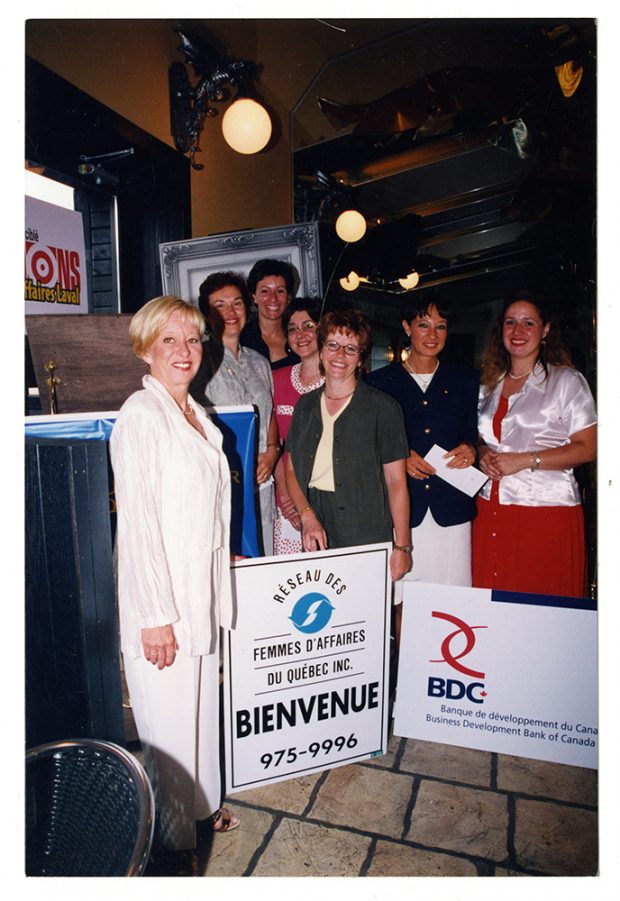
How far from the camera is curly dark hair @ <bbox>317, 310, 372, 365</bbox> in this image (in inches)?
85.8

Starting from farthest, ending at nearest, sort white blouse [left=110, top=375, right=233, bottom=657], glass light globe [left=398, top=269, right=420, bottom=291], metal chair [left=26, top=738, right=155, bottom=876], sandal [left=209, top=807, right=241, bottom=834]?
glass light globe [left=398, top=269, right=420, bottom=291]
sandal [left=209, top=807, right=241, bottom=834]
white blouse [left=110, top=375, right=233, bottom=657]
metal chair [left=26, top=738, right=155, bottom=876]

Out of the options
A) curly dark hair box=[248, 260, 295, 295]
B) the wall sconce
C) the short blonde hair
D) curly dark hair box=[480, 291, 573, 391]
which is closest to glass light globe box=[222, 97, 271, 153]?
the wall sconce

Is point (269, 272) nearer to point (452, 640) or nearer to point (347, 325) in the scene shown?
point (347, 325)

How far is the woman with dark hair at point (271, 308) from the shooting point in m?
2.59

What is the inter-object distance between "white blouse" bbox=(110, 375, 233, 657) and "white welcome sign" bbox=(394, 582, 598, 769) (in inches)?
39.5

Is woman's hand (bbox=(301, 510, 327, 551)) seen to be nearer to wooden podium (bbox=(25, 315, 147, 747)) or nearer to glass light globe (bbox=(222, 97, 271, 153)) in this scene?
wooden podium (bbox=(25, 315, 147, 747))

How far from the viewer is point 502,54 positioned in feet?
7.00

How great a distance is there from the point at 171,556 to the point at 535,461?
1.62 m

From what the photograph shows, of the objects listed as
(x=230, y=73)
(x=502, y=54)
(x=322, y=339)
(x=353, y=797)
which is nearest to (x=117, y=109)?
(x=230, y=73)

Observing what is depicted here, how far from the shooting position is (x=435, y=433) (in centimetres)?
247

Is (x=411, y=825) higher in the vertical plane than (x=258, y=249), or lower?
lower

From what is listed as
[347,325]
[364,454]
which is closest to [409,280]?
[347,325]
